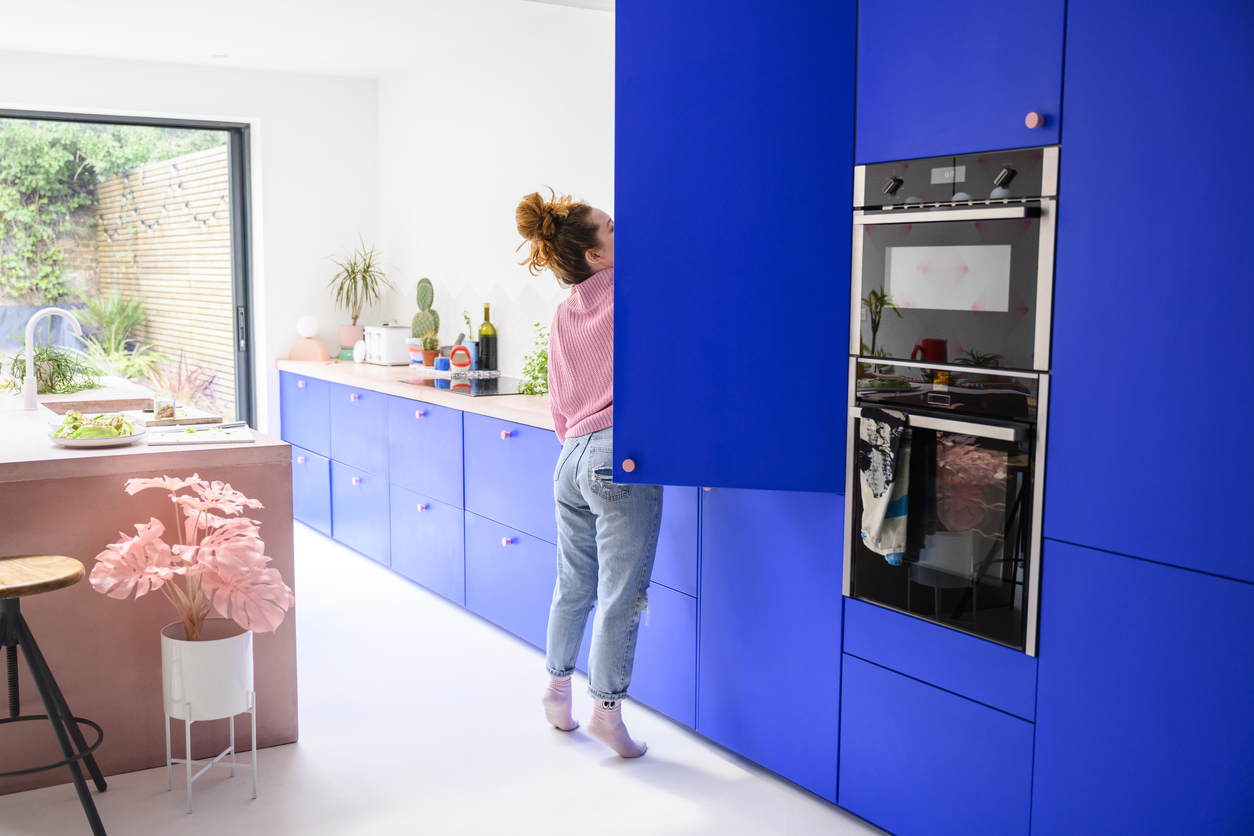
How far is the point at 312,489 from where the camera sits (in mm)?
5277

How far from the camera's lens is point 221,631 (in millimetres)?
2582

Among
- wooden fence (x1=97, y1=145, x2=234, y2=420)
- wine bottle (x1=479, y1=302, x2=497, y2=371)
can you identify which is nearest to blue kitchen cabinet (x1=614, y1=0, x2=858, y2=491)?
wine bottle (x1=479, y1=302, x2=497, y2=371)

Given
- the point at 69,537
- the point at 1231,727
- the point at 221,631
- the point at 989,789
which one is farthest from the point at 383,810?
the point at 1231,727

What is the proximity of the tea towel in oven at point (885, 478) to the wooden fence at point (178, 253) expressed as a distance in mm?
4434

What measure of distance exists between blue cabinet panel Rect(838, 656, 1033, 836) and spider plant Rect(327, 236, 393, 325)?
161 inches

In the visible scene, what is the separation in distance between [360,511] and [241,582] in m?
2.38

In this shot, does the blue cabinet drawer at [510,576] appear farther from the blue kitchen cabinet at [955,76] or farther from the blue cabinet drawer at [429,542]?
the blue kitchen cabinet at [955,76]

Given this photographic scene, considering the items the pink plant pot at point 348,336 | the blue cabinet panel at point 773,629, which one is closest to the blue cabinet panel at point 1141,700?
the blue cabinet panel at point 773,629

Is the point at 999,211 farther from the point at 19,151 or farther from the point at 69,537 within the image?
the point at 19,151

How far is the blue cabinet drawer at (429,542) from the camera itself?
13.1ft

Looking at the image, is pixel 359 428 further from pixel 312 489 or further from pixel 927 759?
pixel 927 759

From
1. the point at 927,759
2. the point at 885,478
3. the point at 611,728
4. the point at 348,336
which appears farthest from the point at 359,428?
the point at 927,759

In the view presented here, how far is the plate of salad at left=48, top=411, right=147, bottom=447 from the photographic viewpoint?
2.66 meters

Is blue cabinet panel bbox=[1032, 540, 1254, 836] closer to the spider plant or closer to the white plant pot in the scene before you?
the white plant pot
